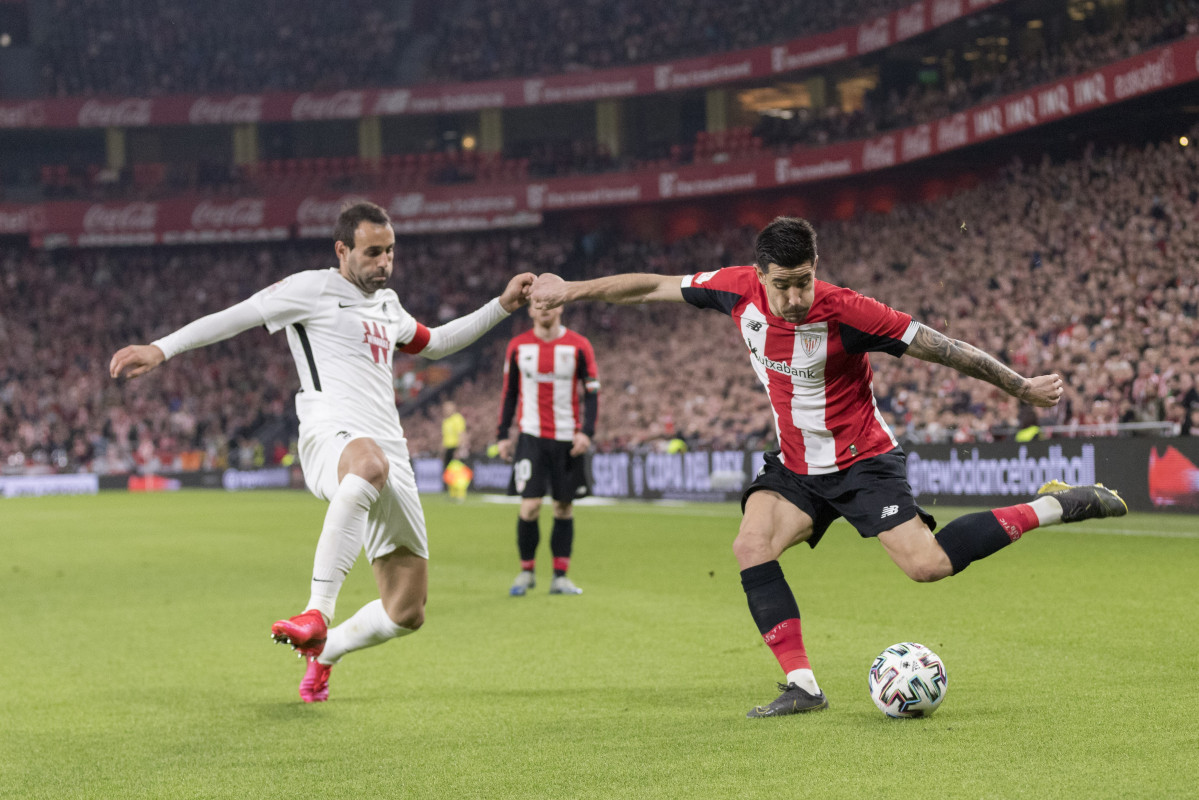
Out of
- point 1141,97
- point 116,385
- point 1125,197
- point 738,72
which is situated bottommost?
point 116,385

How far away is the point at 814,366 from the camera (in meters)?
5.36

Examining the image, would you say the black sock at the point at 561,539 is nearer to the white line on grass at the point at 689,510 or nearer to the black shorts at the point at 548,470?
the black shorts at the point at 548,470

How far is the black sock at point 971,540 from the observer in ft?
16.9

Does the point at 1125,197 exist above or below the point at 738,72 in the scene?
below

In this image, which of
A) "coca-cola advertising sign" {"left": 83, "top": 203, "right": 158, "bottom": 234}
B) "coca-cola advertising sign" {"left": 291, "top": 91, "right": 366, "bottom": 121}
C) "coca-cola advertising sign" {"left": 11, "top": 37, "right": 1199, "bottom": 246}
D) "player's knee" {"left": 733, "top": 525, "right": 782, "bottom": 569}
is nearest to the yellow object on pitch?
"coca-cola advertising sign" {"left": 11, "top": 37, "right": 1199, "bottom": 246}

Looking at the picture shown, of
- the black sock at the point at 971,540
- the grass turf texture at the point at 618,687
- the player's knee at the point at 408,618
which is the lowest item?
the grass turf texture at the point at 618,687

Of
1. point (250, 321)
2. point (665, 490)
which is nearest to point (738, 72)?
point (665, 490)

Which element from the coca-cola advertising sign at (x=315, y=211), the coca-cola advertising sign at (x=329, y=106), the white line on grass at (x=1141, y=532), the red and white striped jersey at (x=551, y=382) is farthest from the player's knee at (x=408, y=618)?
the coca-cola advertising sign at (x=329, y=106)

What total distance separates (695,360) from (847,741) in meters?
26.2

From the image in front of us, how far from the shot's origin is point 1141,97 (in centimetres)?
2323

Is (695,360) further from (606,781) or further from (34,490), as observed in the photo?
(606,781)

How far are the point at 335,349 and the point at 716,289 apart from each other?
1.78 metres

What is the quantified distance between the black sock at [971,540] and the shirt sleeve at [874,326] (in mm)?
766

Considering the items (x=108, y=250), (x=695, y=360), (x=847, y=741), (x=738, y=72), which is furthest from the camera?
(x=108, y=250)
